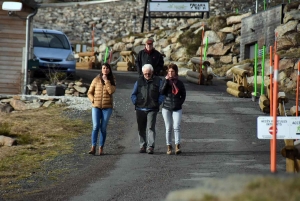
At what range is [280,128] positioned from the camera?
9547mm

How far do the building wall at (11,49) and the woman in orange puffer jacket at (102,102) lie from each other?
32.9 feet

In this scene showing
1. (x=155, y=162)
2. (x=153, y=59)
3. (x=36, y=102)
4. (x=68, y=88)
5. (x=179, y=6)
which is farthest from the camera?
(x=179, y=6)

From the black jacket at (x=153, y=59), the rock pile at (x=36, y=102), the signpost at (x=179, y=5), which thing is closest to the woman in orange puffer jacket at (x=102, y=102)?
the black jacket at (x=153, y=59)

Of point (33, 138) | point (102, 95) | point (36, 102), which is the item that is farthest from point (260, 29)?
point (102, 95)

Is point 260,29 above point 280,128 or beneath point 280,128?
above

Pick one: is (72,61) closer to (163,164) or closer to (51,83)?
(51,83)

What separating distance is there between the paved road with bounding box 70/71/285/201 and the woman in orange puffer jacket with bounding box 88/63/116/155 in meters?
0.56

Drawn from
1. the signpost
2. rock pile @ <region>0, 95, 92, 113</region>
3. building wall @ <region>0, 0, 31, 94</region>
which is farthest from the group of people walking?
the signpost

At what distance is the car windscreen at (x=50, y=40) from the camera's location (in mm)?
26062

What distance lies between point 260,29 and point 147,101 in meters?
17.6

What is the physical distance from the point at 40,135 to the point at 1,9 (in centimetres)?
791

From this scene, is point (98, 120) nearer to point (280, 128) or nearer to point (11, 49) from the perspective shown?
point (280, 128)

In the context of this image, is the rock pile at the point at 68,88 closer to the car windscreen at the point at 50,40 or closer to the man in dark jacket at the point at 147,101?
the car windscreen at the point at 50,40

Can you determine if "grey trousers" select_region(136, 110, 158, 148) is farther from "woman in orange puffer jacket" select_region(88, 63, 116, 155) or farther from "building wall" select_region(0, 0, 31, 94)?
"building wall" select_region(0, 0, 31, 94)
